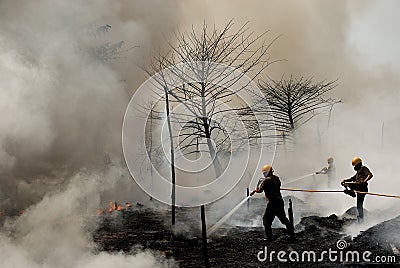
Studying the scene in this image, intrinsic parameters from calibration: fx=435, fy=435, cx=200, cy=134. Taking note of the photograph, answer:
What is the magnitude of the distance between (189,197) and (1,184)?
6137mm

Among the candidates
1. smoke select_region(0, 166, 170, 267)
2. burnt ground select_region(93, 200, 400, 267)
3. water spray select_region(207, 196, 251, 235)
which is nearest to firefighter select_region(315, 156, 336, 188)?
water spray select_region(207, 196, 251, 235)

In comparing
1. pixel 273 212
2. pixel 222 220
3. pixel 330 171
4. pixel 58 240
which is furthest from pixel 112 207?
pixel 330 171

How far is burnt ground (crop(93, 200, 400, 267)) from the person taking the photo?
675cm

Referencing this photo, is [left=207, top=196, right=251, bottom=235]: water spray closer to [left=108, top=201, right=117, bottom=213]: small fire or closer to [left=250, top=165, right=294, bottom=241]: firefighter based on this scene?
[left=250, top=165, right=294, bottom=241]: firefighter

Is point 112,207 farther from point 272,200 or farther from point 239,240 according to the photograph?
point 272,200

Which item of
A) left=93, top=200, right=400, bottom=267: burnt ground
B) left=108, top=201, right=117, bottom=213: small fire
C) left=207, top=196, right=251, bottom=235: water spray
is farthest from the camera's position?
left=108, top=201, right=117, bottom=213: small fire

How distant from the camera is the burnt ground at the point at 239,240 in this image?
6.75m

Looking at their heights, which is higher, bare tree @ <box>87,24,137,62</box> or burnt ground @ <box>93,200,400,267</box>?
bare tree @ <box>87,24,137,62</box>

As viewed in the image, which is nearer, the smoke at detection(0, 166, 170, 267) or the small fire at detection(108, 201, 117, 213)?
the smoke at detection(0, 166, 170, 267)

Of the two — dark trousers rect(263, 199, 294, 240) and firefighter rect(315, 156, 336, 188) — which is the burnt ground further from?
firefighter rect(315, 156, 336, 188)

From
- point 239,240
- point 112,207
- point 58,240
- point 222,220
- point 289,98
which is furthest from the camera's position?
point 289,98

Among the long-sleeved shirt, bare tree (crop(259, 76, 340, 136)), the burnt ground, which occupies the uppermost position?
bare tree (crop(259, 76, 340, 136))

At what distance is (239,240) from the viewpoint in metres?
8.27

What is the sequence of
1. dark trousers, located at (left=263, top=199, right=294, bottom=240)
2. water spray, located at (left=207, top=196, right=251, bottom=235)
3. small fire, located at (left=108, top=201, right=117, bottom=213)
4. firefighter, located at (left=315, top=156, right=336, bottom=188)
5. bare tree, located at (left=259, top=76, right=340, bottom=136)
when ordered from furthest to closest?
bare tree, located at (left=259, top=76, right=340, bottom=136) → firefighter, located at (left=315, top=156, right=336, bottom=188) → small fire, located at (left=108, top=201, right=117, bottom=213) → water spray, located at (left=207, top=196, right=251, bottom=235) → dark trousers, located at (left=263, top=199, right=294, bottom=240)
